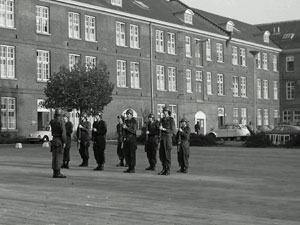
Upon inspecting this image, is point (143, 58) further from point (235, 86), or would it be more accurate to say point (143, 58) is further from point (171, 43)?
point (235, 86)

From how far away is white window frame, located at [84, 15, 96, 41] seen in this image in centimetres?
4494

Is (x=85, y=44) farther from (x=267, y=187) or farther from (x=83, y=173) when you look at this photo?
(x=267, y=187)

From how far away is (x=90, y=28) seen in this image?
149ft

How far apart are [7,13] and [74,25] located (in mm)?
6326

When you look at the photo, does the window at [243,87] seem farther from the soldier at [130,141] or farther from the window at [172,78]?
the soldier at [130,141]

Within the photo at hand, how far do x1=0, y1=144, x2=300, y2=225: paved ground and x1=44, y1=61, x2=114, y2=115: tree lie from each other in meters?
19.2

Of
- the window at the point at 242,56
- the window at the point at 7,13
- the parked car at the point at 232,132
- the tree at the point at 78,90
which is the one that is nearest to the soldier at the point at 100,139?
the tree at the point at 78,90

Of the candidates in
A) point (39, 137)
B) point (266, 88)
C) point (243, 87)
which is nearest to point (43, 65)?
point (39, 137)

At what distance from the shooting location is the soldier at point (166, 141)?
50.4ft

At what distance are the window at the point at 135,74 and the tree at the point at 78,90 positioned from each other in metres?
11.8

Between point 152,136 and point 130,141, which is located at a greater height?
point 152,136

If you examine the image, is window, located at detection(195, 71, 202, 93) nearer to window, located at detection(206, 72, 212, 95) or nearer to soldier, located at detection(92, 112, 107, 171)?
window, located at detection(206, 72, 212, 95)

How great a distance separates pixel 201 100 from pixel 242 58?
10144 millimetres

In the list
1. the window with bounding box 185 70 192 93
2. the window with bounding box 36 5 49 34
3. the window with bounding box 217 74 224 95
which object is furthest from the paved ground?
the window with bounding box 217 74 224 95
